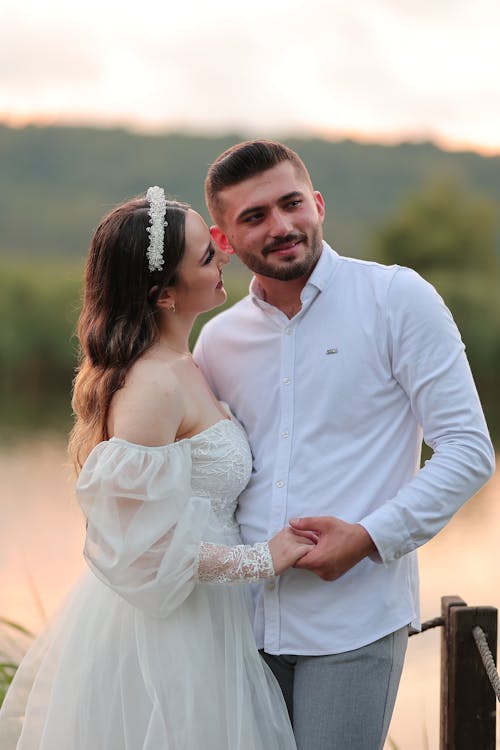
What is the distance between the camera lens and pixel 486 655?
2.77 metres

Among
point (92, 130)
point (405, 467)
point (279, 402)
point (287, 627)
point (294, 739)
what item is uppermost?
point (92, 130)

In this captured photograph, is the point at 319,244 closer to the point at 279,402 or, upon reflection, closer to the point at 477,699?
the point at 279,402

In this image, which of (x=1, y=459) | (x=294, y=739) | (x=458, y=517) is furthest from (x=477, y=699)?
(x=1, y=459)

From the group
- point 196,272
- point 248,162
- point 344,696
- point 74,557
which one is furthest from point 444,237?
point 344,696

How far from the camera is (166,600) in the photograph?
8.07 feet

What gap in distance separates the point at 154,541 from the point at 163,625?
0.72ft

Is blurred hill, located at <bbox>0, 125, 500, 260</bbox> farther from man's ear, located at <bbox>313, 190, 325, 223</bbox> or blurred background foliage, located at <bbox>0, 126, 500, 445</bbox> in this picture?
man's ear, located at <bbox>313, 190, 325, 223</bbox>

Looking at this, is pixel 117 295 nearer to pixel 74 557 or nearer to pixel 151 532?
pixel 151 532

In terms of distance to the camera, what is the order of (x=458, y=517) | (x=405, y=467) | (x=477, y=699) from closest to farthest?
(x=405, y=467) → (x=477, y=699) → (x=458, y=517)

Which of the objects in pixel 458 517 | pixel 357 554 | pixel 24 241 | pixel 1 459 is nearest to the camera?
pixel 357 554

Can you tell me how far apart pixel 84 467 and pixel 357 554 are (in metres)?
0.64

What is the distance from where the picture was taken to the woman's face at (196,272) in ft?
8.68

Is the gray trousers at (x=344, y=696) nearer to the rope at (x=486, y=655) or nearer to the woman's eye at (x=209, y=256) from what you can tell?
the rope at (x=486, y=655)

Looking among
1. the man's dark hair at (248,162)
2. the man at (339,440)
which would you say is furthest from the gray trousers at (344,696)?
the man's dark hair at (248,162)
